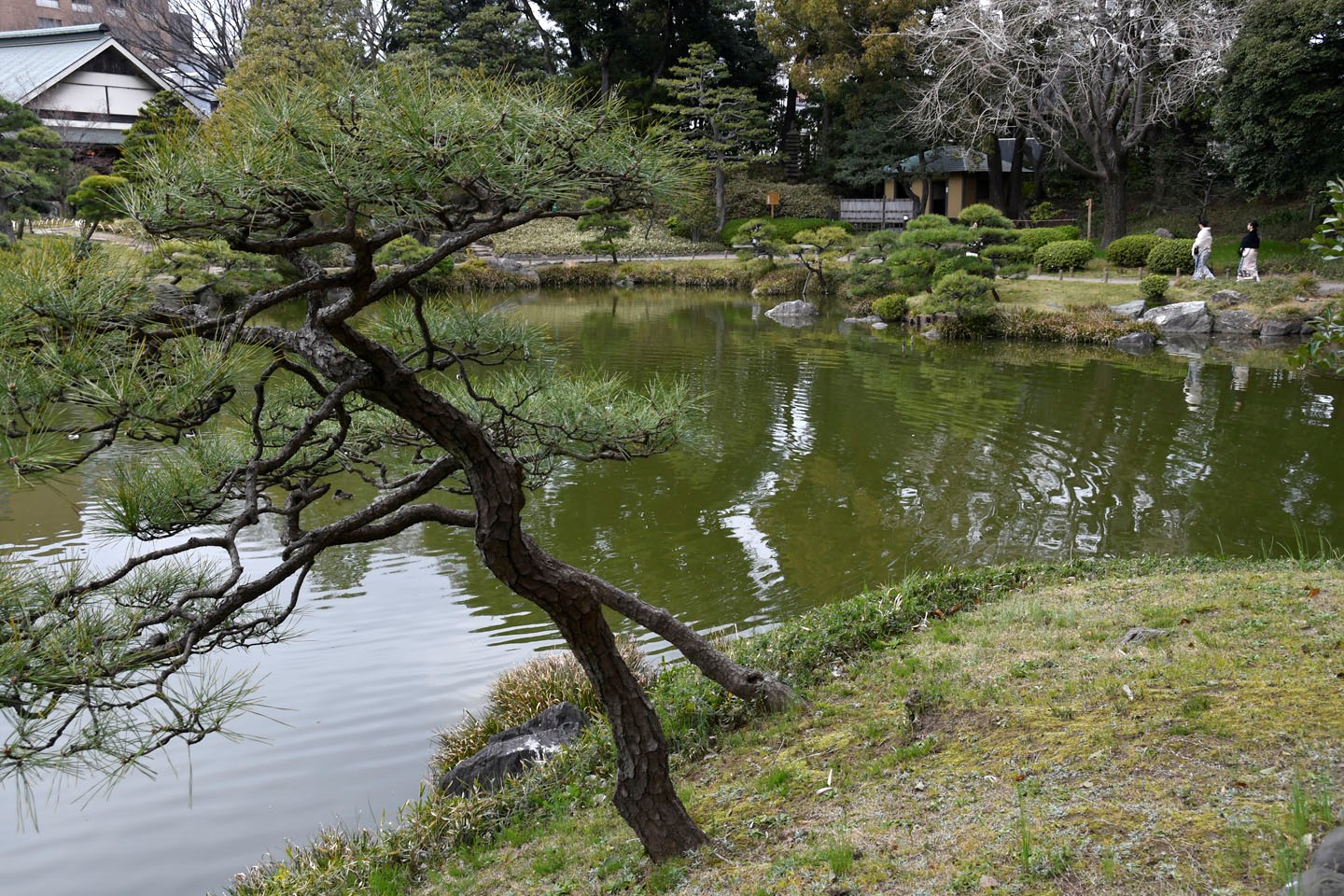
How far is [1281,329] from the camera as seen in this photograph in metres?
17.1

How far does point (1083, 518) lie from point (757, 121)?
2506 centimetres

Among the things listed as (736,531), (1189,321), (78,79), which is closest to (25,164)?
(78,79)

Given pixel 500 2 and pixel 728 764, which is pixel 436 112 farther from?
pixel 500 2

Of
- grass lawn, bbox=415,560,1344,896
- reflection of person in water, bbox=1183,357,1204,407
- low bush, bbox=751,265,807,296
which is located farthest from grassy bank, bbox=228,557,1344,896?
low bush, bbox=751,265,807,296

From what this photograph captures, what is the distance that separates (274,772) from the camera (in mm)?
5180

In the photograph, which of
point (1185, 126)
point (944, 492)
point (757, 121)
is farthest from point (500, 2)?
point (944, 492)

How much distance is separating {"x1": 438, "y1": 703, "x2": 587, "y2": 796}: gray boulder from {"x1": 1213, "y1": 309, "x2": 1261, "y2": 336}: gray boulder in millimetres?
16798

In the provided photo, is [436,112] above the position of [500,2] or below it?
below

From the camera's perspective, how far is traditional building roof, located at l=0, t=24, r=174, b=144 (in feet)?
89.1

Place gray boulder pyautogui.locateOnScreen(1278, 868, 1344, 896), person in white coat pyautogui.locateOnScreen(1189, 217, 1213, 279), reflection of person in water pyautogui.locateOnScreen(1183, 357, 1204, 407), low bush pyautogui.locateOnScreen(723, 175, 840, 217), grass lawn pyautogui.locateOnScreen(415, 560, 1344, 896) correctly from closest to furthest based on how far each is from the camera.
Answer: gray boulder pyautogui.locateOnScreen(1278, 868, 1344, 896) → grass lawn pyautogui.locateOnScreen(415, 560, 1344, 896) → reflection of person in water pyautogui.locateOnScreen(1183, 357, 1204, 407) → person in white coat pyautogui.locateOnScreen(1189, 217, 1213, 279) → low bush pyautogui.locateOnScreen(723, 175, 840, 217)

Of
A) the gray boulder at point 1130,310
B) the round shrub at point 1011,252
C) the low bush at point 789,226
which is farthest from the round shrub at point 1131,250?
the low bush at point 789,226

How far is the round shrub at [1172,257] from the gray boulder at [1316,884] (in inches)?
790

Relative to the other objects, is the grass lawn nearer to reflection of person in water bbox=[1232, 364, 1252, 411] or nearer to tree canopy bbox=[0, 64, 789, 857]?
tree canopy bbox=[0, 64, 789, 857]

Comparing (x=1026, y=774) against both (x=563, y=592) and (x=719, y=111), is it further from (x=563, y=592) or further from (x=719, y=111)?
(x=719, y=111)
